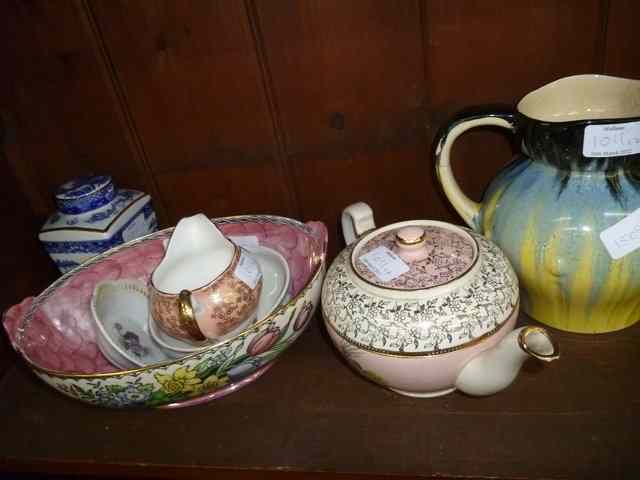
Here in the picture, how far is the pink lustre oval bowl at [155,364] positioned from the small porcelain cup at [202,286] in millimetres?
40

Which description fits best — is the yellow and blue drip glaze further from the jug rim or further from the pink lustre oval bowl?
the pink lustre oval bowl

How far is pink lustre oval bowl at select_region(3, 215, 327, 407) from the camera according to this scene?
53cm

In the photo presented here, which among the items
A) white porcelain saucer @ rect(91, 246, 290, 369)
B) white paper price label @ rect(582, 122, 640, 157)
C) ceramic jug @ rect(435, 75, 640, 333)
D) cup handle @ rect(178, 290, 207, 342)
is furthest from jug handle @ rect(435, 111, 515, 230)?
cup handle @ rect(178, 290, 207, 342)

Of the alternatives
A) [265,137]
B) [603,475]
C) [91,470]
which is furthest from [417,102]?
[91,470]

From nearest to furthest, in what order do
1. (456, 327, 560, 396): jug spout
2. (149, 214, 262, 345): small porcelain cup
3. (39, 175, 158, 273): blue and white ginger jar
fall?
(456, 327, 560, 396): jug spout → (149, 214, 262, 345): small porcelain cup → (39, 175, 158, 273): blue and white ginger jar

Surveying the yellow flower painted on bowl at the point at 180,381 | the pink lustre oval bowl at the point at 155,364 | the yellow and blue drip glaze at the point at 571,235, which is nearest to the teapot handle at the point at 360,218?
the pink lustre oval bowl at the point at 155,364

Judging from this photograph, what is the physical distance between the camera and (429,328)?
485 mm

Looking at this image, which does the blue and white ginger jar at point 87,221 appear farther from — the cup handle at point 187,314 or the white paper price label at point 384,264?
the white paper price label at point 384,264

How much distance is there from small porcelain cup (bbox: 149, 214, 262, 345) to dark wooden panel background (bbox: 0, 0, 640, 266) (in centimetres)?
14

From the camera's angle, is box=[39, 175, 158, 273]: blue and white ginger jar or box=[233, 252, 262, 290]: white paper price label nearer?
box=[233, 252, 262, 290]: white paper price label

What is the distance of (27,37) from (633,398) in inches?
33.4

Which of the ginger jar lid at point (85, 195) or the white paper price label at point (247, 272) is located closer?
the white paper price label at point (247, 272)

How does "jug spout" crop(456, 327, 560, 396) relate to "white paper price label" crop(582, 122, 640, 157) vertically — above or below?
below

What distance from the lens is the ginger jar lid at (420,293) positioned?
488mm
